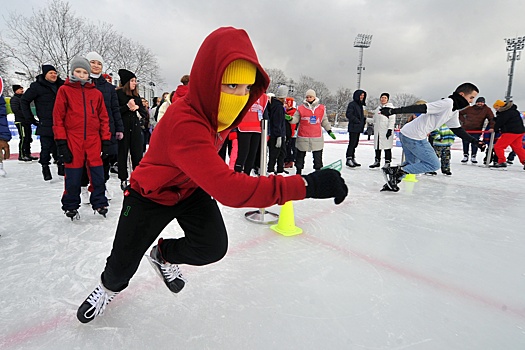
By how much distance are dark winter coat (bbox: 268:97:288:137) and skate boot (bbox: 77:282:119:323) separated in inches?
158

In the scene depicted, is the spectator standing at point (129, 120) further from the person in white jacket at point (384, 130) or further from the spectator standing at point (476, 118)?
the spectator standing at point (476, 118)

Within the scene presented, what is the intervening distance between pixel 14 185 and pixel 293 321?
178 inches

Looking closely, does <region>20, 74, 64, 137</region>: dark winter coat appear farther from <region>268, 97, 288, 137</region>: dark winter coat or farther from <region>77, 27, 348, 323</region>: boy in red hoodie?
<region>77, 27, 348, 323</region>: boy in red hoodie

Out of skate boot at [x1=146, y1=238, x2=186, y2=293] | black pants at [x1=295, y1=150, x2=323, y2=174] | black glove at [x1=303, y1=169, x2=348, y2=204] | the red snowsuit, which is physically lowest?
skate boot at [x1=146, y1=238, x2=186, y2=293]

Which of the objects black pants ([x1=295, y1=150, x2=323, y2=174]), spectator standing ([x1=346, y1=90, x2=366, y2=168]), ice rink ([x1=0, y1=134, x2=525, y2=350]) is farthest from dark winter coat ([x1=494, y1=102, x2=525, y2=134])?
ice rink ([x1=0, y1=134, x2=525, y2=350])

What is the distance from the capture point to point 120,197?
3.85 m

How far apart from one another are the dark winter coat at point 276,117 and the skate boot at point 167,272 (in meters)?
3.75

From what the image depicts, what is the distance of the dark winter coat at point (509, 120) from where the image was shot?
6.74m

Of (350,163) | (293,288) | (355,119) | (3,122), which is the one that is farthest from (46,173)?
(355,119)

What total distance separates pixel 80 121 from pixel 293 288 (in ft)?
7.77

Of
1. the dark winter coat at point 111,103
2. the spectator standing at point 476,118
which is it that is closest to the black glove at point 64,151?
the dark winter coat at point 111,103

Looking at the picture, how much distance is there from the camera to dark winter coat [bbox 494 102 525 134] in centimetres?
674

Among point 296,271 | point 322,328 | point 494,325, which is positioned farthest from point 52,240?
point 494,325

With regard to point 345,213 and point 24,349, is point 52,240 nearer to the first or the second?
point 24,349
